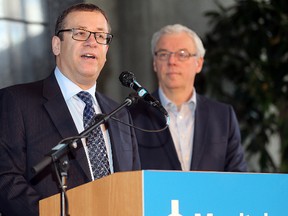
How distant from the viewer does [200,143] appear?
4945mm

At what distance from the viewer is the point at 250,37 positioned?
734cm

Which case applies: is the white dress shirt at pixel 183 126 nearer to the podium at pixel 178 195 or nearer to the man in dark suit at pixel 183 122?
the man in dark suit at pixel 183 122

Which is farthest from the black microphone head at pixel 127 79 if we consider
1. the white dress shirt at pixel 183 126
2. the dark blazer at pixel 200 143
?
the white dress shirt at pixel 183 126

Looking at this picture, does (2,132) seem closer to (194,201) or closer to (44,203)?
(44,203)

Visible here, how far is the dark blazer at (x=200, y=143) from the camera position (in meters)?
4.89

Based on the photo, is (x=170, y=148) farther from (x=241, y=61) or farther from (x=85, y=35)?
(x=241, y=61)

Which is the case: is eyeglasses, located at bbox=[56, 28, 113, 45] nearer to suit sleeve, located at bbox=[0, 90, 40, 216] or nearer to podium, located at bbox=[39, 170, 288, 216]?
suit sleeve, located at bbox=[0, 90, 40, 216]

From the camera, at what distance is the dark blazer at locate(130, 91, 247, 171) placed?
4.89m

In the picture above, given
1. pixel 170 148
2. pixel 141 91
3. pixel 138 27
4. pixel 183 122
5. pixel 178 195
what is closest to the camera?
pixel 178 195

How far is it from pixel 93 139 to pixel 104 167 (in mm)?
159

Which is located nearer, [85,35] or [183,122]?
[85,35]

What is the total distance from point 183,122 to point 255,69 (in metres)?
2.42

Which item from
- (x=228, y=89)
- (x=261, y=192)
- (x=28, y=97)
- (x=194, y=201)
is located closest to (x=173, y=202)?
(x=194, y=201)

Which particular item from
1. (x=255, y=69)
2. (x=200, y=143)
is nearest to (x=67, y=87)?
(x=200, y=143)
